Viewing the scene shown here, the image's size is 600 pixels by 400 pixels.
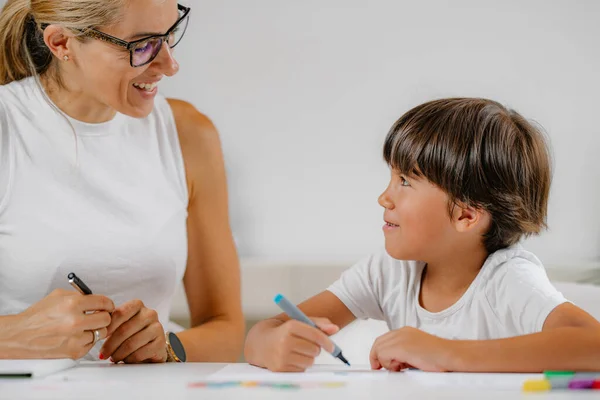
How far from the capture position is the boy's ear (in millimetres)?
1244

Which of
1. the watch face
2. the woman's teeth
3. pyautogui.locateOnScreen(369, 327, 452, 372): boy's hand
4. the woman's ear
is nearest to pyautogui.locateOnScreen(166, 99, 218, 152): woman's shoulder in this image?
the woman's teeth

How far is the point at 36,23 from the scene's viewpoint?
1433mm

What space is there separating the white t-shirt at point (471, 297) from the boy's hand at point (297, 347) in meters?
0.28

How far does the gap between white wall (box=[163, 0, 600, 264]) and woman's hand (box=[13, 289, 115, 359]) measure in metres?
1.34

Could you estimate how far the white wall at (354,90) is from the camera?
225cm

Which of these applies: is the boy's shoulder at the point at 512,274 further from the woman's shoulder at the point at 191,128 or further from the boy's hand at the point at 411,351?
→ the woman's shoulder at the point at 191,128

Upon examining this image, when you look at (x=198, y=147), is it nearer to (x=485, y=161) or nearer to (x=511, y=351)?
(x=485, y=161)

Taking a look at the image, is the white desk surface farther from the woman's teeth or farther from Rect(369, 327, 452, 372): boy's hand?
the woman's teeth

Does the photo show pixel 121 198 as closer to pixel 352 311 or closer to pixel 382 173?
pixel 352 311

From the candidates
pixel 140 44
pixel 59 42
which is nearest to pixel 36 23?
pixel 59 42

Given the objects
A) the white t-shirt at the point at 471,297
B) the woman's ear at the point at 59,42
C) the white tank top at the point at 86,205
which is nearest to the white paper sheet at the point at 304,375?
the white t-shirt at the point at 471,297

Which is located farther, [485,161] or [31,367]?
→ [485,161]

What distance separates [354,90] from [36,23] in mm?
1168

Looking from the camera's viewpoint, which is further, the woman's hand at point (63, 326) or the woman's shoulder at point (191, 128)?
the woman's shoulder at point (191, 128)
